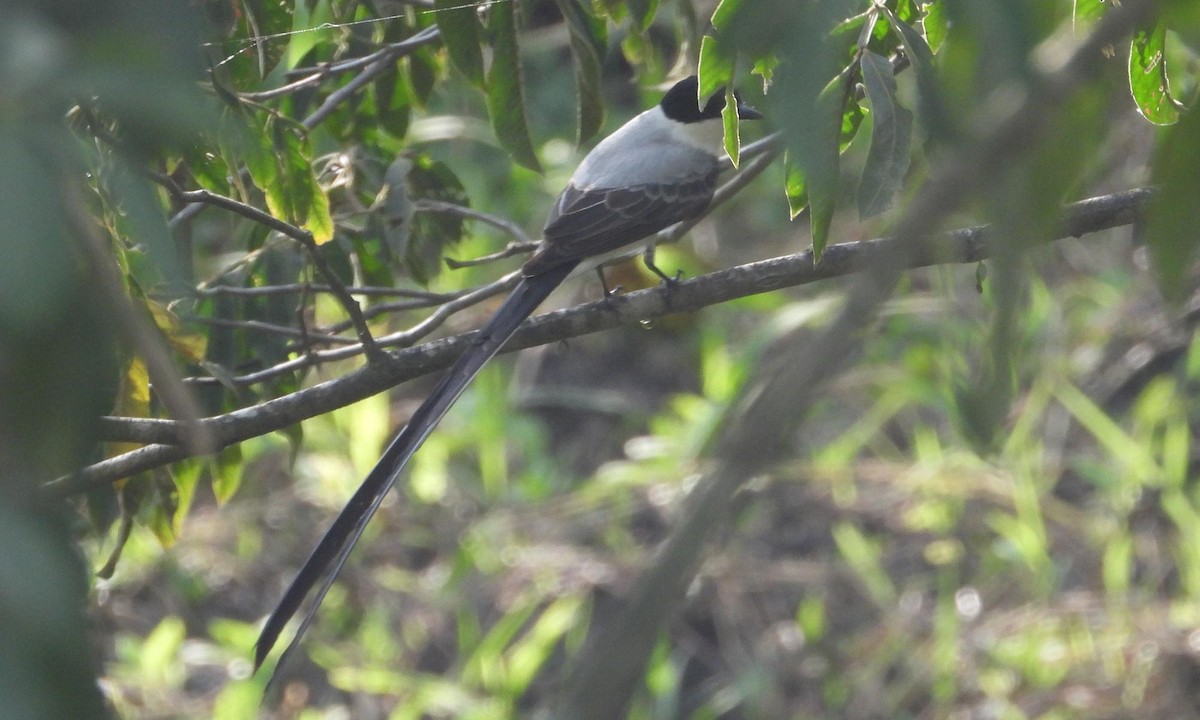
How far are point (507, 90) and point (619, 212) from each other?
1189mm

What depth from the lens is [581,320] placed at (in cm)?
267

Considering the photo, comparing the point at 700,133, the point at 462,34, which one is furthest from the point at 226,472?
the point at 700,133

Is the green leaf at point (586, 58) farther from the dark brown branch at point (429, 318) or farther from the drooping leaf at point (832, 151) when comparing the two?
the drooping leaf at point (832, 151)

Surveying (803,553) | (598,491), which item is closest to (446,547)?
(598,491)

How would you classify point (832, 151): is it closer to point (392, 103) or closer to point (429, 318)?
point (429, 318)

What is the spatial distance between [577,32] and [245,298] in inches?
42.7

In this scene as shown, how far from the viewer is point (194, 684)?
16.9 feet

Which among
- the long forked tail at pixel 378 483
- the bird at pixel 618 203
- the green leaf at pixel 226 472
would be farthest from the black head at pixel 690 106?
the green leaf at pixel 226 472

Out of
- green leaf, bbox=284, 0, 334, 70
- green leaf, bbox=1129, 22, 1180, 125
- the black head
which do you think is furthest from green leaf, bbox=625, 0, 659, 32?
Result: the black head

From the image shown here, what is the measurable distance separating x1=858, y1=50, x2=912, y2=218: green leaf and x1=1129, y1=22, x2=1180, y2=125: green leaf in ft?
Result: 1.41


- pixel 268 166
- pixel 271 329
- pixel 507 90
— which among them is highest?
pixel 268 166

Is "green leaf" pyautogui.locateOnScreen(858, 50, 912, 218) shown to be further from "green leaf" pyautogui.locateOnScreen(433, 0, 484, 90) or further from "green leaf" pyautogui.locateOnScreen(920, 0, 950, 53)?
"green leaf" pyautogui.locateOnScreen(433, 0, 484, 90)

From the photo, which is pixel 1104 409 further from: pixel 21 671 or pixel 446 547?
pixel 21 671

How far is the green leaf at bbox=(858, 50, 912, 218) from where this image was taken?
6.72ft
